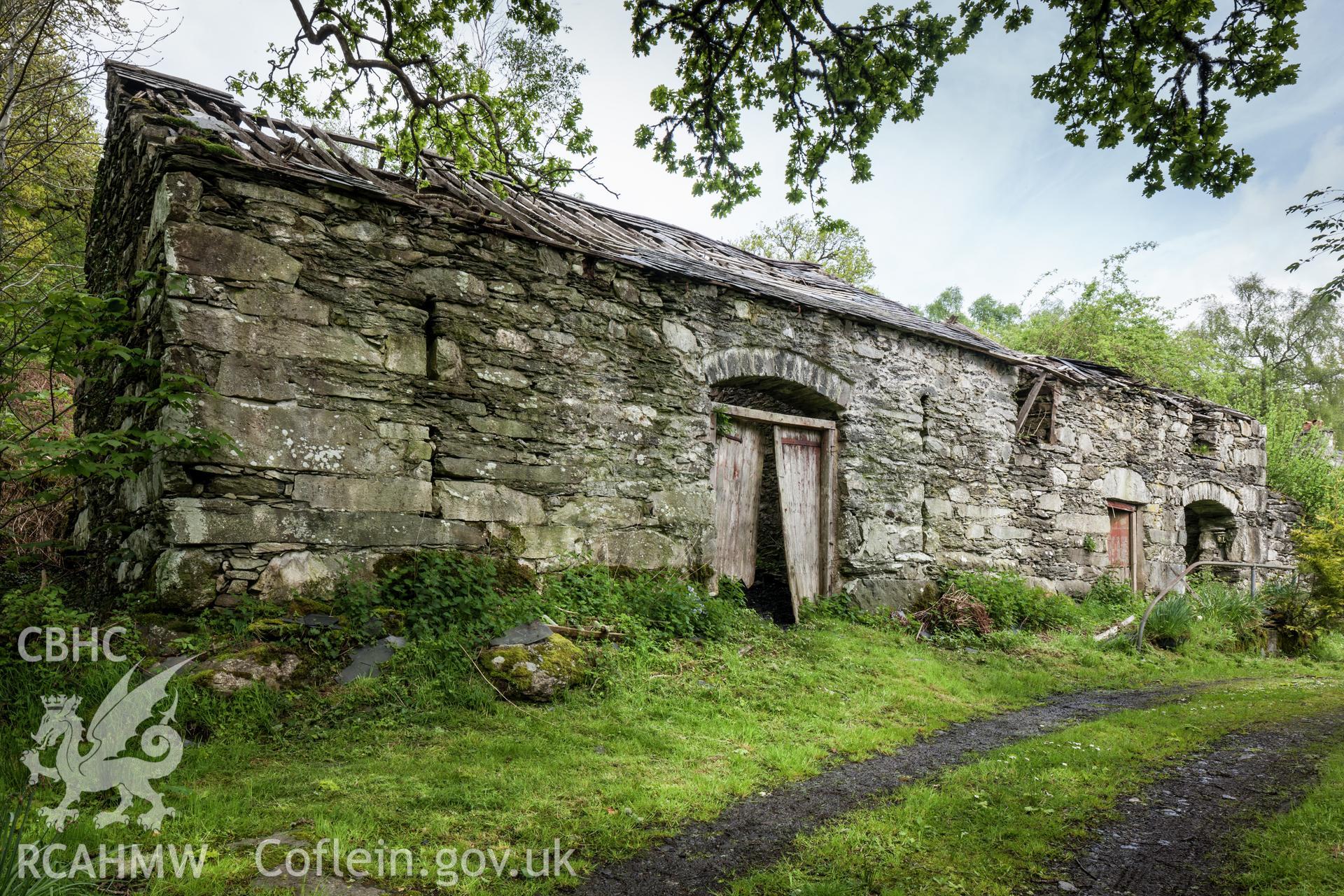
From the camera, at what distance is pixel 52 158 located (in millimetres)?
9016

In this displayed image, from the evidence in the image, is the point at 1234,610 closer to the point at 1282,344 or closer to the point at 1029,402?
the point at 1029,402

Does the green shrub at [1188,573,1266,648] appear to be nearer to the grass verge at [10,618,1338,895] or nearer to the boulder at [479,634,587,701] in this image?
the grass verge at [10,618,1338,895]

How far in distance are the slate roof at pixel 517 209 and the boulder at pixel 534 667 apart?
3157mm

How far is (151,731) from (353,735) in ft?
2.80

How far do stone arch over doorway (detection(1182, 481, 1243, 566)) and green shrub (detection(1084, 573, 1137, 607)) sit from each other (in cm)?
246

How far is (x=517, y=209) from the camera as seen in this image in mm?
6266

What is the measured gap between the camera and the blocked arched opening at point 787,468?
24.3 feet

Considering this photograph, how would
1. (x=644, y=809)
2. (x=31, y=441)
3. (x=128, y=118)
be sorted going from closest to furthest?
(x=644, y=809)
(x=31, y=441)
(x=128, y=118)

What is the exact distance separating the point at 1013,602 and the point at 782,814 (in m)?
6.10

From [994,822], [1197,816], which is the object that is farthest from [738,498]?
[1197,816]

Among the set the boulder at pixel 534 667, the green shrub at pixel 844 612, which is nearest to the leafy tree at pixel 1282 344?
the green shrub at pixel 844 612

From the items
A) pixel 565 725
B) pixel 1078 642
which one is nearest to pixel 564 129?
pixel 565 725

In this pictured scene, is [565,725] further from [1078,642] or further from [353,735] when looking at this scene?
[1078,642]

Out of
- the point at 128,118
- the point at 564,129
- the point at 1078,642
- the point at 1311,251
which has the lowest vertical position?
the point at 1078,642
